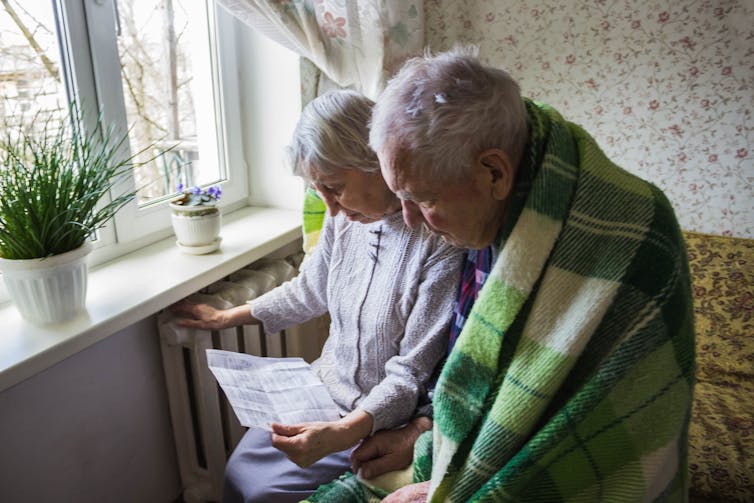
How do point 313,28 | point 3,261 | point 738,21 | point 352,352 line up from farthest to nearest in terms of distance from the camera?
point 738,21
point 313,28
point 352,352
point 3,261

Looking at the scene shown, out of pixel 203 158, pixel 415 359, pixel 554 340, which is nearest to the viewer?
pixel 554 340

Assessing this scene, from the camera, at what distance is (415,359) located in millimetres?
1181

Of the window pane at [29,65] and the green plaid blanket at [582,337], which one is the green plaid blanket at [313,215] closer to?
the window pane at [29,65]

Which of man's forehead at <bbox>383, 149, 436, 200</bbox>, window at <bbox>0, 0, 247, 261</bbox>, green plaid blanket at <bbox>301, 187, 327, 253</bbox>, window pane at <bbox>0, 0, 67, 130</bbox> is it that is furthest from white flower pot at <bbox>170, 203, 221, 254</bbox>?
man's forehead at <bbox>383, 149, 436, 200</bbox>

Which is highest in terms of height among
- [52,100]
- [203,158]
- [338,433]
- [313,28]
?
[313,28]

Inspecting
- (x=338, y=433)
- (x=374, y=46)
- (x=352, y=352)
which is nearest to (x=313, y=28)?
(x=374, y=46)

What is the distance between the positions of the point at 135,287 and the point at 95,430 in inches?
15.5

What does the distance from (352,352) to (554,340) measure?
22.9 inches

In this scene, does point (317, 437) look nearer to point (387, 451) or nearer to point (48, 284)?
point (387, 451)

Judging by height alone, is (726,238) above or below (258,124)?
below

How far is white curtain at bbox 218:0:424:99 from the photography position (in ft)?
4.90

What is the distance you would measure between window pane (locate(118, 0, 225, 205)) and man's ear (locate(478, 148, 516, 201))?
90 cm

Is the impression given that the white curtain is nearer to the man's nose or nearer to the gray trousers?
the man's nose

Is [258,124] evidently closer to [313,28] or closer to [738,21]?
[313,28]
